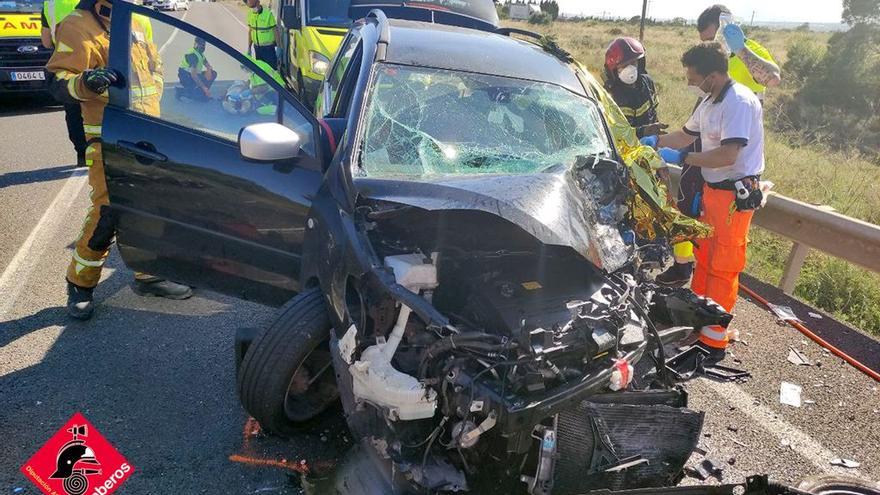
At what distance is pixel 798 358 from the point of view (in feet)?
13.5

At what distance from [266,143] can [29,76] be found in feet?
28.7

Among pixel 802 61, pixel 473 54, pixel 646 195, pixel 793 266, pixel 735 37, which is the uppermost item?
pixel 802 61

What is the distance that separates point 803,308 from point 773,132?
1168 centimetres

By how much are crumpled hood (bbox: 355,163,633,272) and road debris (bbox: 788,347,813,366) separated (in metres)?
1.94

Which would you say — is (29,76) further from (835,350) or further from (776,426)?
(835,350)

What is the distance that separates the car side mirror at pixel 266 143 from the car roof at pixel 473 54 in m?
0.74

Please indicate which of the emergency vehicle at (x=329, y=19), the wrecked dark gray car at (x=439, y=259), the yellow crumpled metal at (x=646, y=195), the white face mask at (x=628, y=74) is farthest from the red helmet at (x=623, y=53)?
the emergency vehicle at (x=329, y=19)

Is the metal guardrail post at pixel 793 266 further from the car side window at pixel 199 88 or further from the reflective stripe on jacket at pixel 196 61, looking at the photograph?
the reflective stripe on jacket at pixel 196 61

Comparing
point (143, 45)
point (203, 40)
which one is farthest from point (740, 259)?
point (143, 45)

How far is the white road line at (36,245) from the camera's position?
4230mm

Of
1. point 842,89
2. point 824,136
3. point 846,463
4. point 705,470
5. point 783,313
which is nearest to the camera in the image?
point 705,470

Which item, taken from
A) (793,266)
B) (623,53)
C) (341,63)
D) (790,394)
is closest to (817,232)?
(793,266)

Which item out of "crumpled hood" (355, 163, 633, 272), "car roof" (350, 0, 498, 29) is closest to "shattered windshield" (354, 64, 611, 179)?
"crumpled hood" (355, 163, 633, 272)

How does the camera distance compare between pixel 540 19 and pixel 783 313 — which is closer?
pixel 783 313
